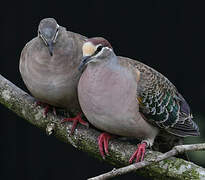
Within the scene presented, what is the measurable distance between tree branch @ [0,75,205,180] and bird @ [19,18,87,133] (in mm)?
225

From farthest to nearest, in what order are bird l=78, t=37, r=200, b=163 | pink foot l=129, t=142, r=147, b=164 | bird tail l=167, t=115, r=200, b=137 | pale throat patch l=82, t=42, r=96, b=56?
bird tail l=167, t=115, r=200, b=137
pink foot l=129, t=142, r=147, b=164
bird l=78, t=37, r=200, b=163
pale throat patch l=82, t=42, r=96, b=56

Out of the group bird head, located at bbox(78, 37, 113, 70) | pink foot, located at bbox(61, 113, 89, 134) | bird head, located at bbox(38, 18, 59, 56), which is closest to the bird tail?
pink foot, located at bbox(61, 113, 89, 134)

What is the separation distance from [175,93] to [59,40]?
0.72m

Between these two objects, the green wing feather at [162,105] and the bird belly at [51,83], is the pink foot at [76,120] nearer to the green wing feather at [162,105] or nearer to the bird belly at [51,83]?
the bird belly at [51,83]

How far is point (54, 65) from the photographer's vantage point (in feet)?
8.48

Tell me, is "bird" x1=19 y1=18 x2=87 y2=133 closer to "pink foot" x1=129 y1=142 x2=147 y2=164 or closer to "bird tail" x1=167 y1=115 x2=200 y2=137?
"pink foot" x1=129 y1=142 x2=147 y2=164

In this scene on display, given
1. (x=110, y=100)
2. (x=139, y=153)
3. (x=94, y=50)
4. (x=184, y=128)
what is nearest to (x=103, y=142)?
(x=139, y=153)

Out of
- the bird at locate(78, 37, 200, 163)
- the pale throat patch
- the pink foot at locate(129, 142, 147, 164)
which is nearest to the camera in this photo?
the pale throat patch

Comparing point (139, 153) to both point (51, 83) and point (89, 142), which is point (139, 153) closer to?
point (89, 142)

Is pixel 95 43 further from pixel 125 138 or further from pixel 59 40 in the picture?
pixel 125 138

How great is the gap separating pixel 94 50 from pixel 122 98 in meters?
0.29

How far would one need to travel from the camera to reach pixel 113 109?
2461mm

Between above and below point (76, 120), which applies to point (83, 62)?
above

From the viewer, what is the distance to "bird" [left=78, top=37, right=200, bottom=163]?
8.04 feet
